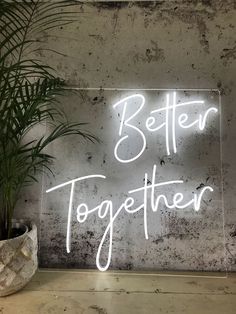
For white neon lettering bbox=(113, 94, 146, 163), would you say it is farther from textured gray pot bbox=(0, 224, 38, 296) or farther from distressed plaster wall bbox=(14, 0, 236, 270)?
textured gray pot bbox=(0, 224, 38, 296)

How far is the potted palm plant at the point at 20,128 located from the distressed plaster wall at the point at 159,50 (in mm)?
117

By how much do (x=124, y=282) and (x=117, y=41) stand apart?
149cm

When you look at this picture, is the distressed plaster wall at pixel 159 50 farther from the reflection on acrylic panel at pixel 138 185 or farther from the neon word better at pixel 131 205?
the neon word better at pixel 131 205

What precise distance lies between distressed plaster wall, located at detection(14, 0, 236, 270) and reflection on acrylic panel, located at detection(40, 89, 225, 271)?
66 millimetres

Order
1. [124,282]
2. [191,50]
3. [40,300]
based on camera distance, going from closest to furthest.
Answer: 1. [40,300]
2. [124,282]
3. [191,50]

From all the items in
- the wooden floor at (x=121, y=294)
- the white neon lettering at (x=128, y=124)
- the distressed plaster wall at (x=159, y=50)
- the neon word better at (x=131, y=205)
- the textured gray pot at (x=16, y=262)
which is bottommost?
the wooden floor at (x=121, y=294)

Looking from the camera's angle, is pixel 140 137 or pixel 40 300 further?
pixel 140 137

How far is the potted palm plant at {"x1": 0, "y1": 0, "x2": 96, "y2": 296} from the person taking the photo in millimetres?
1563

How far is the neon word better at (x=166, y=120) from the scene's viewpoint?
6.47 ft

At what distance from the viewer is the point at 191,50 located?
6.54 feet

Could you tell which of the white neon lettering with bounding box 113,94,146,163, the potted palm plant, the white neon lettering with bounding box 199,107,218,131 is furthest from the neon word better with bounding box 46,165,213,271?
the white neon lettering with bounding box 199,107,218,131

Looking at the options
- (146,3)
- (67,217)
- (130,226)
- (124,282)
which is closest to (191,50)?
(146,3)

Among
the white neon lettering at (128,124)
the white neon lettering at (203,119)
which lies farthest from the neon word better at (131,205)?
the white neon lettering at (203,119)

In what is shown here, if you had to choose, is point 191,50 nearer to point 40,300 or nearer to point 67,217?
point 67,217
